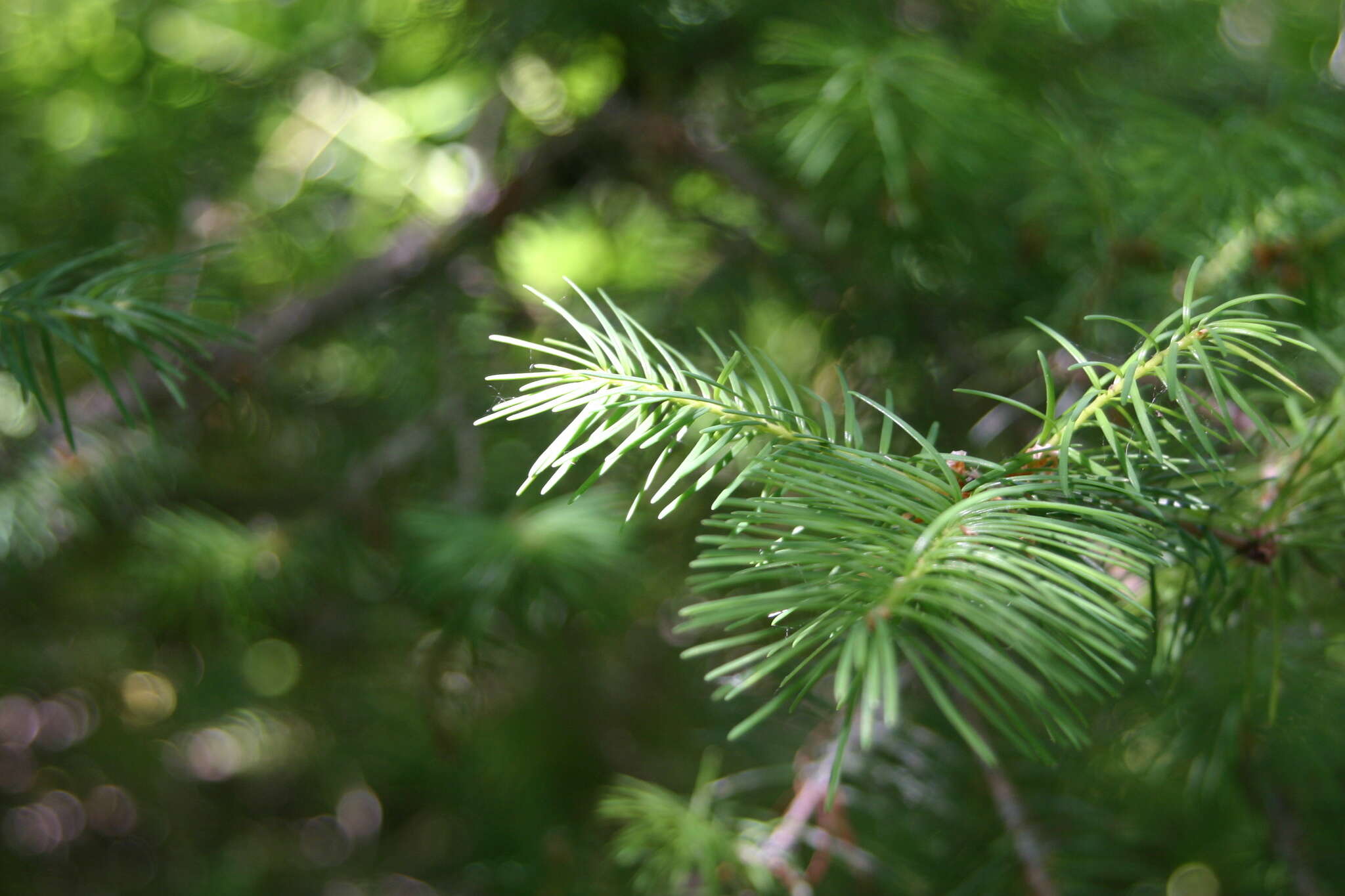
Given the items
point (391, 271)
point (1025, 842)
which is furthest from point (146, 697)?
point (1025, 842)

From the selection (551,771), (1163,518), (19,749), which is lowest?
(19,749)

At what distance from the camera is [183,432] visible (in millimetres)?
662

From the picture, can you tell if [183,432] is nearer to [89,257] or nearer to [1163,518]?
[89,257]

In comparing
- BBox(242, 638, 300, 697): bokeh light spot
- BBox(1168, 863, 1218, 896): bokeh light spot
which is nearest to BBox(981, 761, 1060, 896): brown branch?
BBox(1168, 863, 1218, 896): bokeh light spot

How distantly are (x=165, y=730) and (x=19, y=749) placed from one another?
0.62 ft

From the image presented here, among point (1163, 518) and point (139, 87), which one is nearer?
point (1163, 518)

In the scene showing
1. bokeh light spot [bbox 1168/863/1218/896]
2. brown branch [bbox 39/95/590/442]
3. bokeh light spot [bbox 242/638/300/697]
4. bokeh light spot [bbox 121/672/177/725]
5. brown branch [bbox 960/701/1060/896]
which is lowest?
bokeh light spot [bbox 121/672/177/725]

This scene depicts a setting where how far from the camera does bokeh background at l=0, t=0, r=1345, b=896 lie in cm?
42

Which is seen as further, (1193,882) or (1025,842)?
(1193,882)

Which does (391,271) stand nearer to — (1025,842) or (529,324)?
(529,324)

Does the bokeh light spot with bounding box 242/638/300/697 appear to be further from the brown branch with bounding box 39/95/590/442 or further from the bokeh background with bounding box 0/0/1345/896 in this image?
the brown branch with bounding box 39/95/590/442

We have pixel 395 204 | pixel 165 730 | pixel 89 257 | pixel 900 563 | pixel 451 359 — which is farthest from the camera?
pixel 165 730

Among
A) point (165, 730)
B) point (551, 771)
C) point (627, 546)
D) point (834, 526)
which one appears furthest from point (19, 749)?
point (834, 526)

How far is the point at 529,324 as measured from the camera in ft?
2.07
